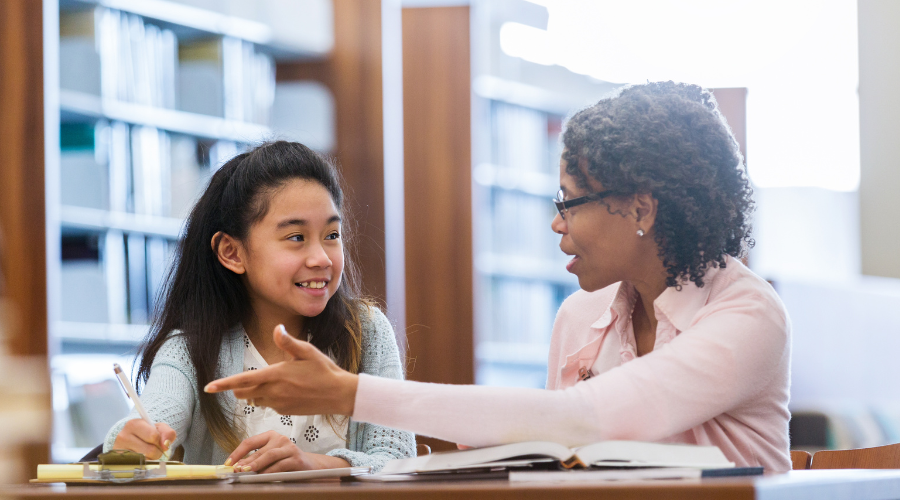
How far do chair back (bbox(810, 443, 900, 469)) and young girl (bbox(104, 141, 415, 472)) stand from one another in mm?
735

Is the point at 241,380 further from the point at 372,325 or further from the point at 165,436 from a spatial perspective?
the point at 372,325

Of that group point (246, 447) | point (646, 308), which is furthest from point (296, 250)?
point (646, 308)

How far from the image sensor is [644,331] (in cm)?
146

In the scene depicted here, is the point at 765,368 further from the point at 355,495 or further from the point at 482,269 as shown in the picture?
the point at 482,269

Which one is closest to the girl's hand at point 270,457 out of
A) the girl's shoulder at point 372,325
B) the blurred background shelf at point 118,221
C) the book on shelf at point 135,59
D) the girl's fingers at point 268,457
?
the girl's fingers at point 268,457

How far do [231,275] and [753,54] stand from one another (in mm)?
3640

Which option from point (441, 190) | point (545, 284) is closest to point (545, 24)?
point (545, 284)

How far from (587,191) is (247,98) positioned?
7.32 ft

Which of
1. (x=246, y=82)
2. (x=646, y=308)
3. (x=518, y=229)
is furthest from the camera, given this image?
(x=518, y=229)

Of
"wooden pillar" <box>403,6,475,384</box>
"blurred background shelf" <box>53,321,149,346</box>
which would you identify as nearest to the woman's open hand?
"blurred background shelf" <box>53,321,149,346</box>

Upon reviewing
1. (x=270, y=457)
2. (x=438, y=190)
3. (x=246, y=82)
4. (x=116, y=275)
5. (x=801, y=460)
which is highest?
(x=246, y=82)

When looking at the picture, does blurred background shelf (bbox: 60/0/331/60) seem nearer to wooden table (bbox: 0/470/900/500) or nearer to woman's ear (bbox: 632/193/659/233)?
woman's ear (bbox: 632/193/659/233)

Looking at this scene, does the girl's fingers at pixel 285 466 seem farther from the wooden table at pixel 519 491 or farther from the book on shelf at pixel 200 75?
the book on shelf at pixel 200 75

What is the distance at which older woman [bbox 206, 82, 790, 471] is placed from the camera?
96 cm
